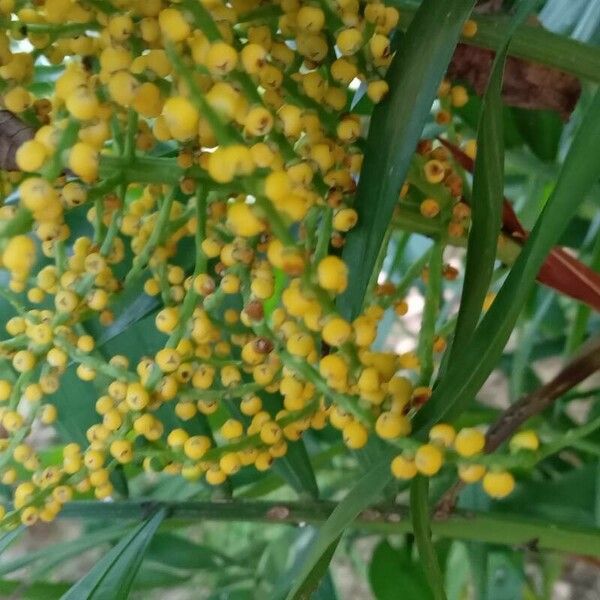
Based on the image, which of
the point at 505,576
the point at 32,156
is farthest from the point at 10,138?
the point at 505,576

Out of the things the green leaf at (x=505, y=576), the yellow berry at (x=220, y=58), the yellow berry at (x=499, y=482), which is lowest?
the green leaf at (x=505, y=576)

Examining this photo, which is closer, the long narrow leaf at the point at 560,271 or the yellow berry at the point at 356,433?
the yellow berry at the point at 356,433

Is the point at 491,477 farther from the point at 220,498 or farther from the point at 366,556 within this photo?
the point at 366,556

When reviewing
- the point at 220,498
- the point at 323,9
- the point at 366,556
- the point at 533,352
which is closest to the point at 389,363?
the point at 323,9

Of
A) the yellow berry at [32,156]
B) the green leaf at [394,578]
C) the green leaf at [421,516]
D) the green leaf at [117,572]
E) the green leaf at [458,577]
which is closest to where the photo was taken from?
the yellow berry at [32,156]

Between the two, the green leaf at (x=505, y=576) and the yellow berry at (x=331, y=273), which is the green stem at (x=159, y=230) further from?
the green leaf at (x=505, y=576)

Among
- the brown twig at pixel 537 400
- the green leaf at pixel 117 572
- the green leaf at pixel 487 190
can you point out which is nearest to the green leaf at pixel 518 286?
the green leaf at pixel 487 190

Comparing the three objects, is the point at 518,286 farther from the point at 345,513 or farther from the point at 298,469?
the point at 298,469

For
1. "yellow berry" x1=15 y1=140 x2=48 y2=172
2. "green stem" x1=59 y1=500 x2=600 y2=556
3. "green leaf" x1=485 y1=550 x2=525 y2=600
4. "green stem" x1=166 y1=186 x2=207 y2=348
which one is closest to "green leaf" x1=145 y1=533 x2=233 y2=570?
"green stem" x1=59 y1=500 x2=600 y2=556
